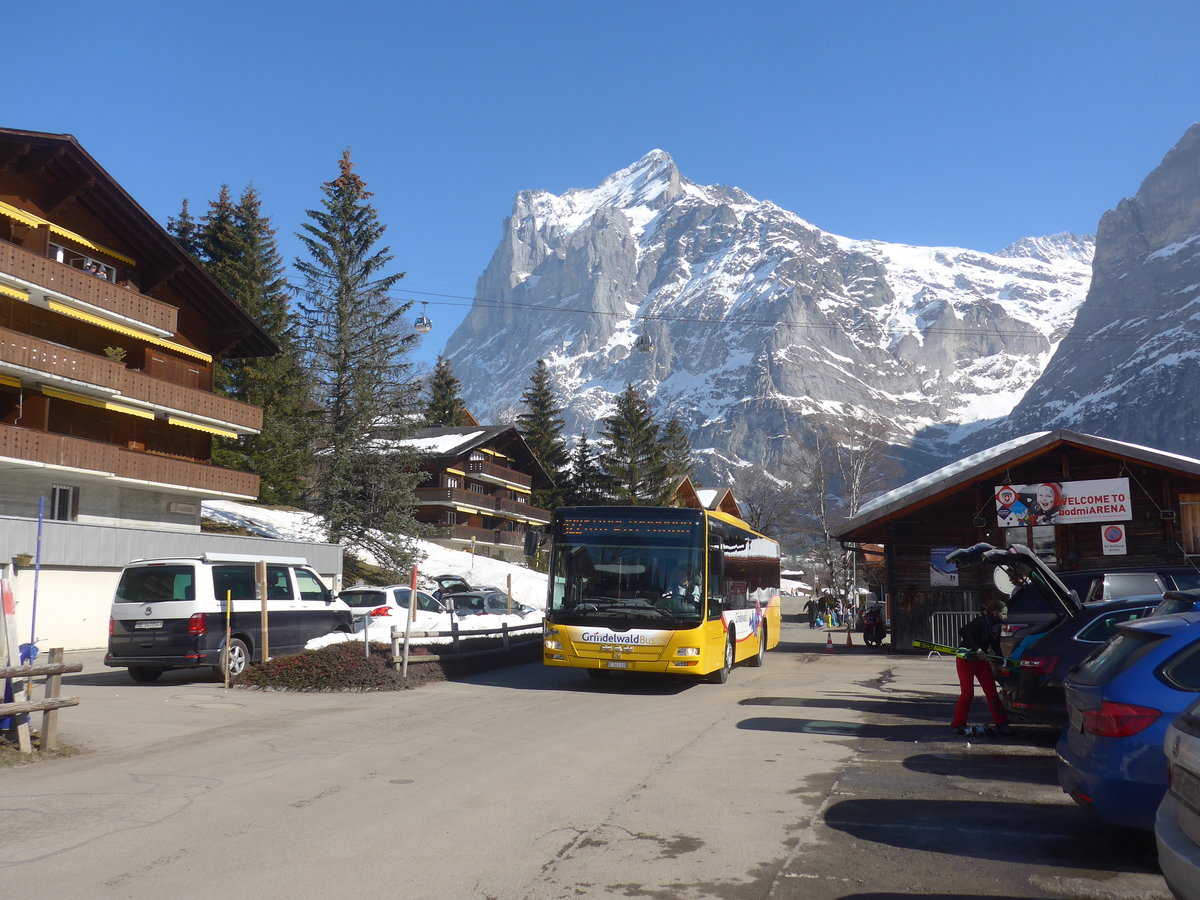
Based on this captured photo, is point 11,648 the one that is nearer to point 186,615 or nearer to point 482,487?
point 186,615

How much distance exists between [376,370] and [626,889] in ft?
125

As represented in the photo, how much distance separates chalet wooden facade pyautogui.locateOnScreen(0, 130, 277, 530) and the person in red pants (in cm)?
2618

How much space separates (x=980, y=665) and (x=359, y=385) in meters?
33.2

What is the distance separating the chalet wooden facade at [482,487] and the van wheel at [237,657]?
152 ft

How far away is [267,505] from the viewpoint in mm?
48625

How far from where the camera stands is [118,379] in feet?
104

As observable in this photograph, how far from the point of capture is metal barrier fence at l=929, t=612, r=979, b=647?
2617cm

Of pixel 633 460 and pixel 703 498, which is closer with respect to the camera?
pixel 633 460

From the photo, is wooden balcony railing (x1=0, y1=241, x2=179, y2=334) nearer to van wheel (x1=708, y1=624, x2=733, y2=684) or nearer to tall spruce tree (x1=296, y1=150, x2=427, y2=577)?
tall spruce tree (x1=296, y1=150, x2=427, y2=577)

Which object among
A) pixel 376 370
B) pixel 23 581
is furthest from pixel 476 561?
→ pixel 23 581

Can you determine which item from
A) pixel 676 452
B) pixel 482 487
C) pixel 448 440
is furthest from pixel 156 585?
pixel 676 452

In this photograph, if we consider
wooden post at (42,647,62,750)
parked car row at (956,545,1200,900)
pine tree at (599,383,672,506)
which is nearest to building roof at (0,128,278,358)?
wooden post at (42,647,62,750)

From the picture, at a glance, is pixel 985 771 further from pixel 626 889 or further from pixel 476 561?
pixel 476 561

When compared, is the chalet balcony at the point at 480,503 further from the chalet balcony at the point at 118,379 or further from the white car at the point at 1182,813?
the white car at the point at 1182,813
